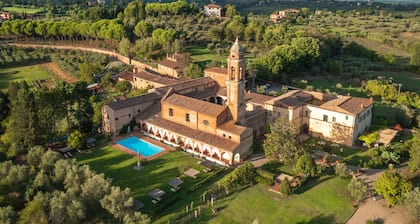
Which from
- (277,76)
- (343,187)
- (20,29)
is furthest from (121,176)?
(20,29)

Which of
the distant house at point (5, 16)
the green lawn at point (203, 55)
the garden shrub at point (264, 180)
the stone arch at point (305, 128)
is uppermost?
the distant house at point (5, 16)

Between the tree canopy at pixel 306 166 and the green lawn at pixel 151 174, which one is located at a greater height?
the tree canopy at pixel 306 166

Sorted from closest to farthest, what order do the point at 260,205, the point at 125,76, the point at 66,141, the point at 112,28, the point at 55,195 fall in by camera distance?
the point at 55,195, the point at 260,205, the point at 66,141, the point at 125,76, the point at 112,28

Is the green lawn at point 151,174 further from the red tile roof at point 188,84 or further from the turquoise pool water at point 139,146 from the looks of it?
the red tile roof at point 188,84

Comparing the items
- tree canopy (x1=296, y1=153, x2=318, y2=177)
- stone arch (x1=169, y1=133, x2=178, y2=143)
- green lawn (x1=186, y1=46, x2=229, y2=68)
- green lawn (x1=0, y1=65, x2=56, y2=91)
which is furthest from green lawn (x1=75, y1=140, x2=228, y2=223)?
green lawn (x1=186, y1=46, x2=229, y2=68)

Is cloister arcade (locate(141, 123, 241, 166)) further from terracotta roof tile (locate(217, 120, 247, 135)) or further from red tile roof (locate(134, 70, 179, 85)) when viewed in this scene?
red tile roof (locate(134, 70, 179, 85))

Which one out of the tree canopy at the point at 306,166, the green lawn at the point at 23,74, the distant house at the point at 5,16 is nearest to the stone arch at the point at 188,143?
the tree canopy at the point at 306,166

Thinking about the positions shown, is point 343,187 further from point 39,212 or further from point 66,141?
point 66,141
